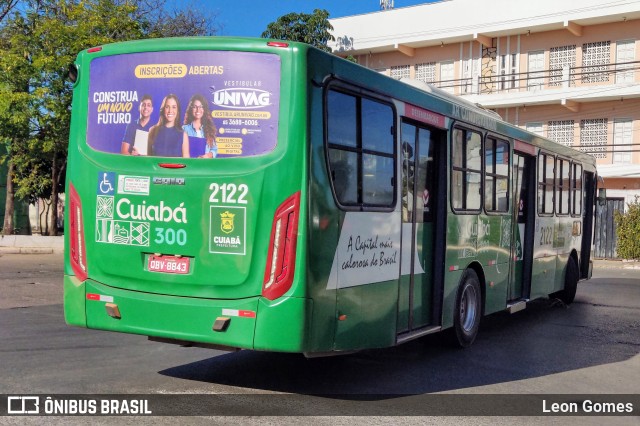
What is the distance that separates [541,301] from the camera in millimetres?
15289

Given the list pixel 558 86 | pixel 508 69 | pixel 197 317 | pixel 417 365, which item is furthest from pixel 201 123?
pixel 508 69

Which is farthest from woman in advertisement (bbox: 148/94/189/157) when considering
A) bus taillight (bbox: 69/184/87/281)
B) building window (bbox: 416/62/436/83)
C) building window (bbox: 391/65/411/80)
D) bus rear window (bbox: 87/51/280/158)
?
building window (bbox: 391/65/411/80)

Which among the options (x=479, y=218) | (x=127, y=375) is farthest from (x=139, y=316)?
(x=479, y=218)

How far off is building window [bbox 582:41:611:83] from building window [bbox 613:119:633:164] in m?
2.04

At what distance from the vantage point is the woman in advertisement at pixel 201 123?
20.7ft

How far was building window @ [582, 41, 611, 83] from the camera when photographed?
32.2 metres

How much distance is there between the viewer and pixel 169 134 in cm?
649

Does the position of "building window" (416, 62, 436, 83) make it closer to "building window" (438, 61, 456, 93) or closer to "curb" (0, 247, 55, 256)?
"building window" (438, 61, 456, 93)

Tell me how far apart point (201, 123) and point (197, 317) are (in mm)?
1626

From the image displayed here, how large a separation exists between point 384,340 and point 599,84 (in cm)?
2819

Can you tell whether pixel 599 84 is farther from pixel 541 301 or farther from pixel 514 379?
pixel 514 379

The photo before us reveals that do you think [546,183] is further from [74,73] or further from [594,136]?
[594,136]

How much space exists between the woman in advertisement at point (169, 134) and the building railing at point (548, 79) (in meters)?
28.1

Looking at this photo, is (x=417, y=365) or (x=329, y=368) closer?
(x=329, y=368)
